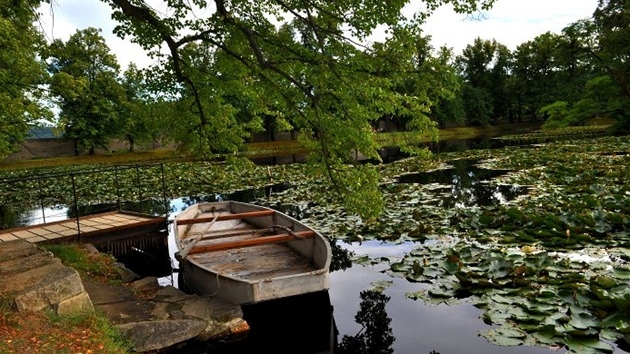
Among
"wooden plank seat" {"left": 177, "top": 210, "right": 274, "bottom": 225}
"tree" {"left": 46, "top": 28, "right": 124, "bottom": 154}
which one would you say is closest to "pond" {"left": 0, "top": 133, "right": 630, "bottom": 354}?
"wooden plank seat" {"left": 177, "top": 210, "right": 274, "bottom": 225}

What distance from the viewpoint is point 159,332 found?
185 inches

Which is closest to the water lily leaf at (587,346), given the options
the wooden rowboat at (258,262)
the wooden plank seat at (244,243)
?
the wooden rowboat at (258,262)

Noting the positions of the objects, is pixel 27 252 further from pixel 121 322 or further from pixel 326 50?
pixel 326 50

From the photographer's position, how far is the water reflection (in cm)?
1178

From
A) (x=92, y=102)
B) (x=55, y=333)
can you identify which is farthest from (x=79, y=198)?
(x=92, y=102)

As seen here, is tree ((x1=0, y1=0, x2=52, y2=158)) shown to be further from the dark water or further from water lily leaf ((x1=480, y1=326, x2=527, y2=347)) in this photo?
water lily leaf ((x1=480, y1=326, x2=527, y2=347))

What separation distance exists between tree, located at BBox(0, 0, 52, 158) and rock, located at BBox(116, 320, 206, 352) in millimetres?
10512

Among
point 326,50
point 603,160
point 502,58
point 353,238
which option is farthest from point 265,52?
point 502,58

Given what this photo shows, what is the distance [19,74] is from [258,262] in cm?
1457

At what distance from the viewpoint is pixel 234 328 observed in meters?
5.08

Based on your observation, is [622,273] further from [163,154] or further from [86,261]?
[163,154]

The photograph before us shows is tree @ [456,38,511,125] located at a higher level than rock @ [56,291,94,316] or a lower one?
higher

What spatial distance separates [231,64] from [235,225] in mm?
3814

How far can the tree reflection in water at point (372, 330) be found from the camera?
4.91 meters
